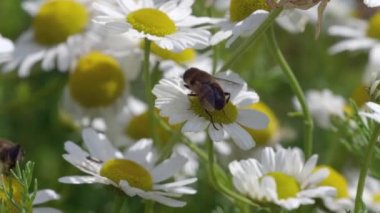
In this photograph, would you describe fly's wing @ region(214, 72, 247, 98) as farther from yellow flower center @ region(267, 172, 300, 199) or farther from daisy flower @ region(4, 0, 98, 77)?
daisy flower @ region(4, 0, 98, 77)

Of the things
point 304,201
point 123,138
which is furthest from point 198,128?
point 123,138

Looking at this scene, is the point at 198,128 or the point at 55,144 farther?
the point at 55,144

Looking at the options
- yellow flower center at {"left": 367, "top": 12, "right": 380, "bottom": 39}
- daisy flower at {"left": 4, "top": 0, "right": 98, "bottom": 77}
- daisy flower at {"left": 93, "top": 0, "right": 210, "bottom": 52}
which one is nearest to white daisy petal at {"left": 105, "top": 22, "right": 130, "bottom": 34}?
daisy flower at {"left": 93, "top": 0, "right": 210, "bottom": 52}

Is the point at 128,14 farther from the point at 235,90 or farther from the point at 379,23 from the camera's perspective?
the point at 379,23

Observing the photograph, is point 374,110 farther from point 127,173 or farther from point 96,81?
point 96,81

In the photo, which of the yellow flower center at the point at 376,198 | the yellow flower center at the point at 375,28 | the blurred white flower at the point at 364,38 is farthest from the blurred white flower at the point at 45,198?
the yellow flower center at the point at 375,28

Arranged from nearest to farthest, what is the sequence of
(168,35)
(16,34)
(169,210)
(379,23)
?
(168,35) < (169,210) < (379,23) < (16,34)

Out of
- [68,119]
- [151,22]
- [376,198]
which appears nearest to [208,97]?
[151,22]
